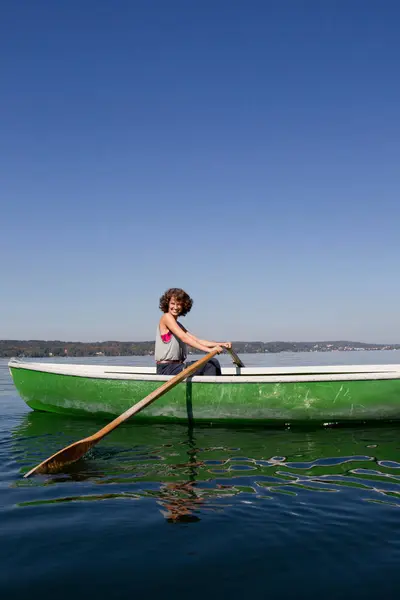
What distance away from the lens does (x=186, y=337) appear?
707 cm

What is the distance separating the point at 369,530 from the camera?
9.82ft

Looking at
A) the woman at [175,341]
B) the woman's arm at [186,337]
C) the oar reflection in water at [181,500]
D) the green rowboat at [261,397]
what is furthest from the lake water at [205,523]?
the woman at [175,341]

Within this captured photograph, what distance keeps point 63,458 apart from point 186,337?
107 inches

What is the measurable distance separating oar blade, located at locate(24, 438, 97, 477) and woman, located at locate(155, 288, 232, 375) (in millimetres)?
2347

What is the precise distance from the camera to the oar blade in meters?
4.57

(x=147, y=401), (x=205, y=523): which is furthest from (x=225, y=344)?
(x=205, y=523)

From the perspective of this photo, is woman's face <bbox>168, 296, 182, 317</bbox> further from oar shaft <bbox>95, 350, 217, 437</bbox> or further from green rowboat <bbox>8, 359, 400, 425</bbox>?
green rowboat <bbox>8, 359, 400, 425</bbox>

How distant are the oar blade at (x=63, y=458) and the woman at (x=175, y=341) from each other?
92.4 inches

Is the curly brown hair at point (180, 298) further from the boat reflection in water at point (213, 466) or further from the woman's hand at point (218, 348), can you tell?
the boat reflection in water at point (213, 466)

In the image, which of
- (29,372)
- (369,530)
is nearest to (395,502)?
(369,530)

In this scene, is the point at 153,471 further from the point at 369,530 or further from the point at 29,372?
the point at 29,372

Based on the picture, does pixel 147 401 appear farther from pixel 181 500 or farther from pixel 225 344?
pixel 181 500

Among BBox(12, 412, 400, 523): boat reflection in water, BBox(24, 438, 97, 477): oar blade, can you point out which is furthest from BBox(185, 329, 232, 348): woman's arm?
BBox(24, 438, 97, 477): oar blade

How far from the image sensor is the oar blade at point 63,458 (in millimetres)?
4570
